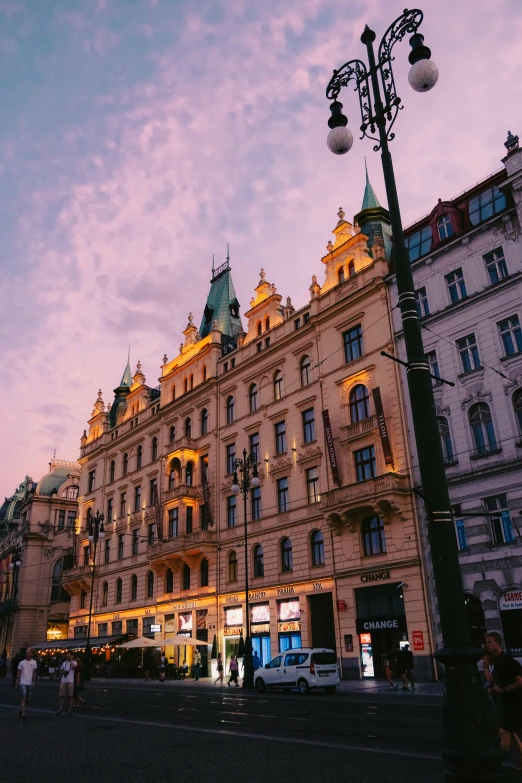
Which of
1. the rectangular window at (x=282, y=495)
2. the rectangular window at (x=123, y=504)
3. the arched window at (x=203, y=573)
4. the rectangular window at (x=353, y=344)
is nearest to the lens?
the rectangular window at (x=353, y=344)

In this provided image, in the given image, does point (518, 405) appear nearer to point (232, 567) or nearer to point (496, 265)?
point (496, 265)

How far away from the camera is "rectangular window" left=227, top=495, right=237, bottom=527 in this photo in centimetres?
4409

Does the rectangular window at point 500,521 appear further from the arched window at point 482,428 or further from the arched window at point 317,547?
the arched window at point 317,547

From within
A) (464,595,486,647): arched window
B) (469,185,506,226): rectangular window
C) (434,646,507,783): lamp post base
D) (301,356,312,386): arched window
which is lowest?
(434,646,507,783): lamp post base

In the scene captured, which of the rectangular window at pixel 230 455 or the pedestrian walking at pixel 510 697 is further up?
the rectangular window at pixel 230 455

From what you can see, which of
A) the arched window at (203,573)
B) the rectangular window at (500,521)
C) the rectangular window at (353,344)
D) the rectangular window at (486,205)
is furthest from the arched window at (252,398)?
the rectangular window at (500,521)

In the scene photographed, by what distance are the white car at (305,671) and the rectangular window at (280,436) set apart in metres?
15.7

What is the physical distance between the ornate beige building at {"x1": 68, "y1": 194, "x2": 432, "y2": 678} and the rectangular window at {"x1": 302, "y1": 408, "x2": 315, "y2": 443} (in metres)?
0.10

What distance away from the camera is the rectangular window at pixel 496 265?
3088 centimetres

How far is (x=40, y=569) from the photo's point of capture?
76.3 meters

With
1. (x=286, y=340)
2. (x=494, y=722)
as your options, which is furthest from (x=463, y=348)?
(x=494, y=722)

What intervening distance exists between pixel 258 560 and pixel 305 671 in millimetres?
15495

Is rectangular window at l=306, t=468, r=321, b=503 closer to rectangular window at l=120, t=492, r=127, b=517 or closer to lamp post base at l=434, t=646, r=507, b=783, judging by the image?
rectangular window at l=120, t=492, r=127, b=517

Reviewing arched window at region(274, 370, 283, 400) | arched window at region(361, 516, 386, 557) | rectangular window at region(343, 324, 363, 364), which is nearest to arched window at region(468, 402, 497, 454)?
arched window at region(361, 516, 386, 557)
